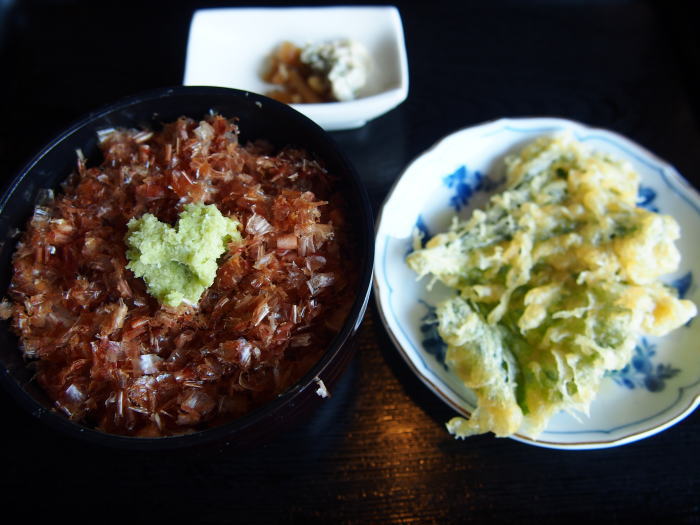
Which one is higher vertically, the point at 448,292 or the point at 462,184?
the point at 462,184

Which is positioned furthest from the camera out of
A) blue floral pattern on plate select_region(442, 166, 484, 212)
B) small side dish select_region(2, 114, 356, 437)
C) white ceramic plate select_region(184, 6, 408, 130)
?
white ceramic plate select_region(184, 6, 408, 130)

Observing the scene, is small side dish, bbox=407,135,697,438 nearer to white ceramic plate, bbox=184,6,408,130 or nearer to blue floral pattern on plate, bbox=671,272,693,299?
blue floral pattern on plate, bbox=671,272,693,299

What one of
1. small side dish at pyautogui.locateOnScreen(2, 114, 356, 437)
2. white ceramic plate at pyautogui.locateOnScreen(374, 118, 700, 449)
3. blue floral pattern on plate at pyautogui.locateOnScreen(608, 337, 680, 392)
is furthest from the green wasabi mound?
blue floral pattern on plate at pyautogui.locateOnScreen(608, 337, 680, 392)

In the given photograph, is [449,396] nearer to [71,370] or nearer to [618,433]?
[618,433]

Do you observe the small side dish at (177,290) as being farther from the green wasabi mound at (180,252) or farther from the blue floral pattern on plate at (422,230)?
the blue floral pattern on plate at (422,230)

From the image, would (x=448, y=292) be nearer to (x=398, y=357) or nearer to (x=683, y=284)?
(x=398, y=357)

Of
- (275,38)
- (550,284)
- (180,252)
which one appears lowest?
(550,284)

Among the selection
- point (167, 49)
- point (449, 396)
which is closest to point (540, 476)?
point (449, 396)

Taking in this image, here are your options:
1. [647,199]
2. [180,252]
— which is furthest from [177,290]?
[647,199]
